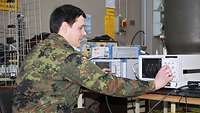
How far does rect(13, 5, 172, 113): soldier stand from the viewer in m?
1.78

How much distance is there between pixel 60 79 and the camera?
71.2 inches

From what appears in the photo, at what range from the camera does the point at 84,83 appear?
1782 millimetres

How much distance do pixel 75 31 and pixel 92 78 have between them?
32 cm

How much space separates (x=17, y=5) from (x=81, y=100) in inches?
45.2

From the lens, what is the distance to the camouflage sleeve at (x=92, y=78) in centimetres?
177

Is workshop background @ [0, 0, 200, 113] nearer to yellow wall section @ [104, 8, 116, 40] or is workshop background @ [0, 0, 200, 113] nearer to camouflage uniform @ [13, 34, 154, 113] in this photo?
yellow wall section @ [104, 8, 116, 40]

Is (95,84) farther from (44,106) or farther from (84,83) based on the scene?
(44,106)

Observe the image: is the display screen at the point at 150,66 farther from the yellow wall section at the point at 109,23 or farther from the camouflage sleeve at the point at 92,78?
the yellow wall section at the point at 109,23

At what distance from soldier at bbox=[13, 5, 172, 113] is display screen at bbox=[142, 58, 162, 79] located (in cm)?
75

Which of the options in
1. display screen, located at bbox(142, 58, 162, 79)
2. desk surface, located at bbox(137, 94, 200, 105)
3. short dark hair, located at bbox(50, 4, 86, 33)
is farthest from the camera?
display screen, located at bbox(142, 58, 162, 79)

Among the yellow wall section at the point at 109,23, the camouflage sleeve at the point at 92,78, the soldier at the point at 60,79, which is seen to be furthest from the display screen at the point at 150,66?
the yellow wall section at the point at 109,23

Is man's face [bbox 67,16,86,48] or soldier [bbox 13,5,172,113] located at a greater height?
man's face [bbox 67,16,86,48]

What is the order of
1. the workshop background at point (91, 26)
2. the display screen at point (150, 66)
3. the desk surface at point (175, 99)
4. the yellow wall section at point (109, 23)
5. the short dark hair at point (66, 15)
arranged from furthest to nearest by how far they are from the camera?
1. the yellow wall section at point (109, 23)
2. the workshop background at point (91, 26)
3. the display screen at point (150, 66)
4. the desk surface at point (175, 99)
5. the short dark hair at point (66, 15)

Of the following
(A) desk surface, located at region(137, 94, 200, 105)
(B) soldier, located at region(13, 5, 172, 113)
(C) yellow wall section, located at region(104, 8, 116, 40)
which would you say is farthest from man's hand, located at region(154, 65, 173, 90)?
(C) yellow wall section, located at region(104, 8, 116, 40)
